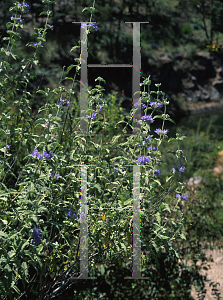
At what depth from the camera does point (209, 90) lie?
995 cm

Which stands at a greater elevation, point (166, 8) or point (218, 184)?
point (166, 8)

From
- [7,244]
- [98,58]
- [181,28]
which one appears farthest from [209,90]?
[7,244]

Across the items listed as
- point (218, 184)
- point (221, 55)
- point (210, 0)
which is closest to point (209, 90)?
point (221, 55)

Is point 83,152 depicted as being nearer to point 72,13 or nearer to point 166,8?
point 72,13

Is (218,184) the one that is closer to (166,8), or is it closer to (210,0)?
(166,8)

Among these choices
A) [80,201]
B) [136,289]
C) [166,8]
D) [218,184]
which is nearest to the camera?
[80,201]

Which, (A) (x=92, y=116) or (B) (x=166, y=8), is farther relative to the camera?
(B) (x=166, y=8)

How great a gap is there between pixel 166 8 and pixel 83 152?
1143cm

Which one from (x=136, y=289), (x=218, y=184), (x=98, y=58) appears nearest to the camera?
(x=136, y=289)

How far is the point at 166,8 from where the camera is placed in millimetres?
11750

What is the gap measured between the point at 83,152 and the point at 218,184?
8.87ft

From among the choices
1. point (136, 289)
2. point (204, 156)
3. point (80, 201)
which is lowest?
point (136, 289)

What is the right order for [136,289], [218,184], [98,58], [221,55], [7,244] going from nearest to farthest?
[7,244]
[136,289]
[218,184]
[98,58]
[221,55]

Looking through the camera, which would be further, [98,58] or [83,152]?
[98,58]
